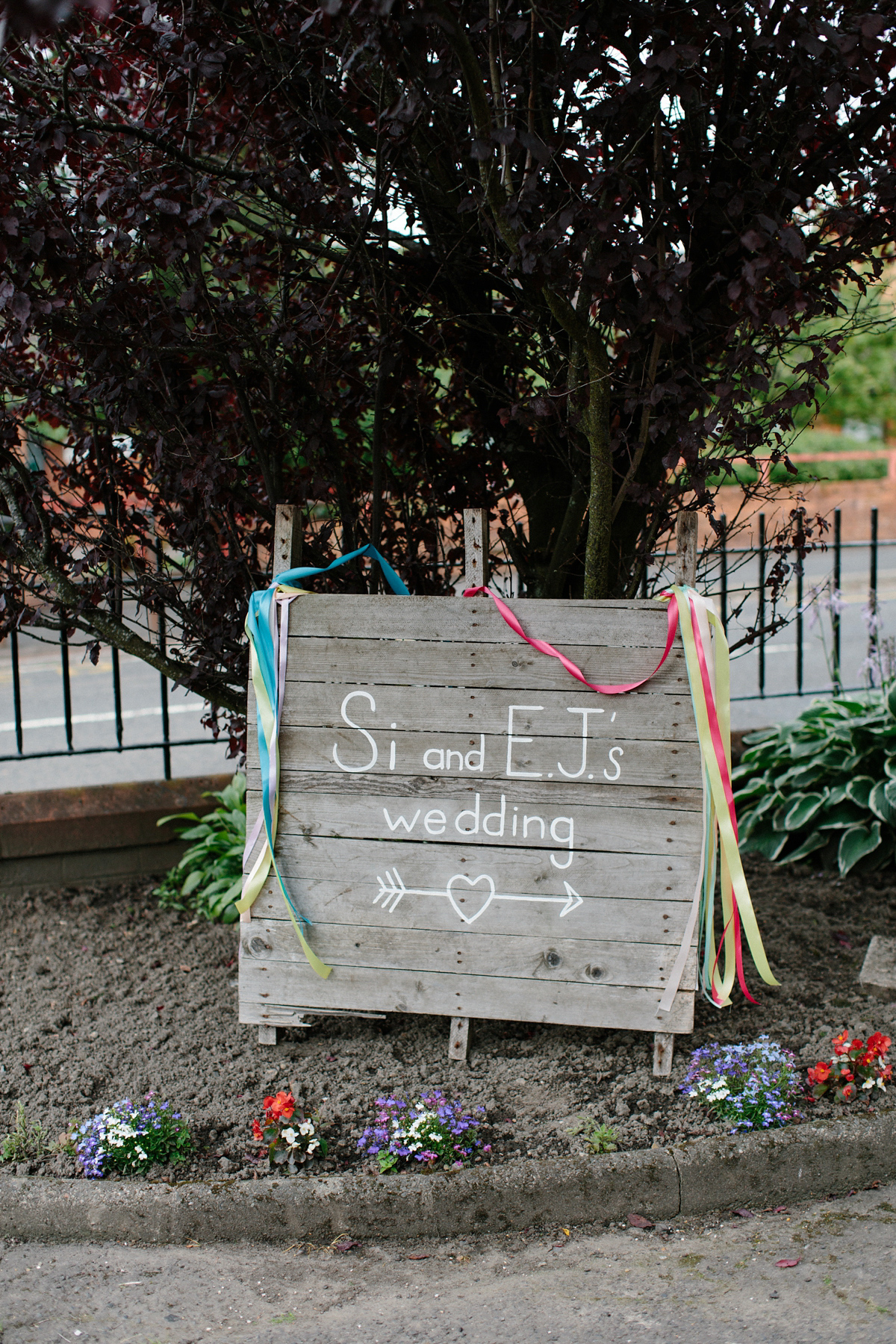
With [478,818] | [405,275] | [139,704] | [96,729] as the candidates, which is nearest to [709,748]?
[478,818]

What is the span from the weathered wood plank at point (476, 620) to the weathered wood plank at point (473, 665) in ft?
0.07

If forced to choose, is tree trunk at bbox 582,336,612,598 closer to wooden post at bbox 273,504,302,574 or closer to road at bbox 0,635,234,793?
wooden post at bbox 273,504,302,574

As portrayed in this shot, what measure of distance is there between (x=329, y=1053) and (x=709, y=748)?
1454 mm

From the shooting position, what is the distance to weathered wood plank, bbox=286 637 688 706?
3.01m

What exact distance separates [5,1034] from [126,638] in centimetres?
132

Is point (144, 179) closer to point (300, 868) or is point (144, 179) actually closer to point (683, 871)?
point (300, 868)

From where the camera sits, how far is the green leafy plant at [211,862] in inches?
172

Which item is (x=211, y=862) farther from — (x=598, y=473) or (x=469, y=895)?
(x=598, y=473)

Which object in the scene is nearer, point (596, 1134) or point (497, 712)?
point (596, 1134)

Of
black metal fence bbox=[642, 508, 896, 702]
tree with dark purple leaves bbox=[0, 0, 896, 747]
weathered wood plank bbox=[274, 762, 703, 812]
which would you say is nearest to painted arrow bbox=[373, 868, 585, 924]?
weathered wood plank bbox=[274, 762, 703, 812]

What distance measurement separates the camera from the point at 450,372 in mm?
3830

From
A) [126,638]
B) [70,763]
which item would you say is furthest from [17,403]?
[70,763]

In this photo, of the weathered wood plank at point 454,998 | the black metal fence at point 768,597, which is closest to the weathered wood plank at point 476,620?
the black metal fence at point 768,597

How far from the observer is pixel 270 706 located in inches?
126
